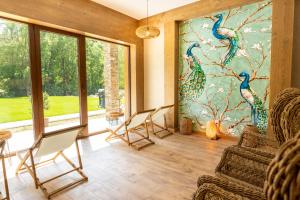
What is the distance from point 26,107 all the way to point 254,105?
412cm

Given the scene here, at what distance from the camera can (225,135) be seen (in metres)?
3.96

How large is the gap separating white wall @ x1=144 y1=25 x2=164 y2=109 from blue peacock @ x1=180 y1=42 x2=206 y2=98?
2.39 ft

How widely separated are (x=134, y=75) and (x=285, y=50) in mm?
3300

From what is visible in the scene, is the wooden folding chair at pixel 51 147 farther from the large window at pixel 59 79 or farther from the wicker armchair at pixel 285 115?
the wicker armchair at pixel 285 115

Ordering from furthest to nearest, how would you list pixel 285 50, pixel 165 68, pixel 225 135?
pixel 165 68 < pixel 225 135 < pixel 285 50

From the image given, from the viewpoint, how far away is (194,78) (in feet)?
14.2

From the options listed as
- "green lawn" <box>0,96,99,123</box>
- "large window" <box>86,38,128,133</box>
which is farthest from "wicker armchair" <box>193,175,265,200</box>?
"large window" <box>86,38,128,133</box>

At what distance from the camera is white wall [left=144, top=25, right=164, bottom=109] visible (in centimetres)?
487

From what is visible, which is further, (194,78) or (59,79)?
(194,78)

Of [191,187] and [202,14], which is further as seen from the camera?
[202,14]

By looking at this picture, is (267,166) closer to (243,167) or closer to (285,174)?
(243,167)

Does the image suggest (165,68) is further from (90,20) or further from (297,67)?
(297,67)

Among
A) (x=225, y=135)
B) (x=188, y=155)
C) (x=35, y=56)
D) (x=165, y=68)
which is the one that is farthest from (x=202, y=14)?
(x=35, y=56)

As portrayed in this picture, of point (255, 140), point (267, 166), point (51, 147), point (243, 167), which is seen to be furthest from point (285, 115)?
point (51, 147)
